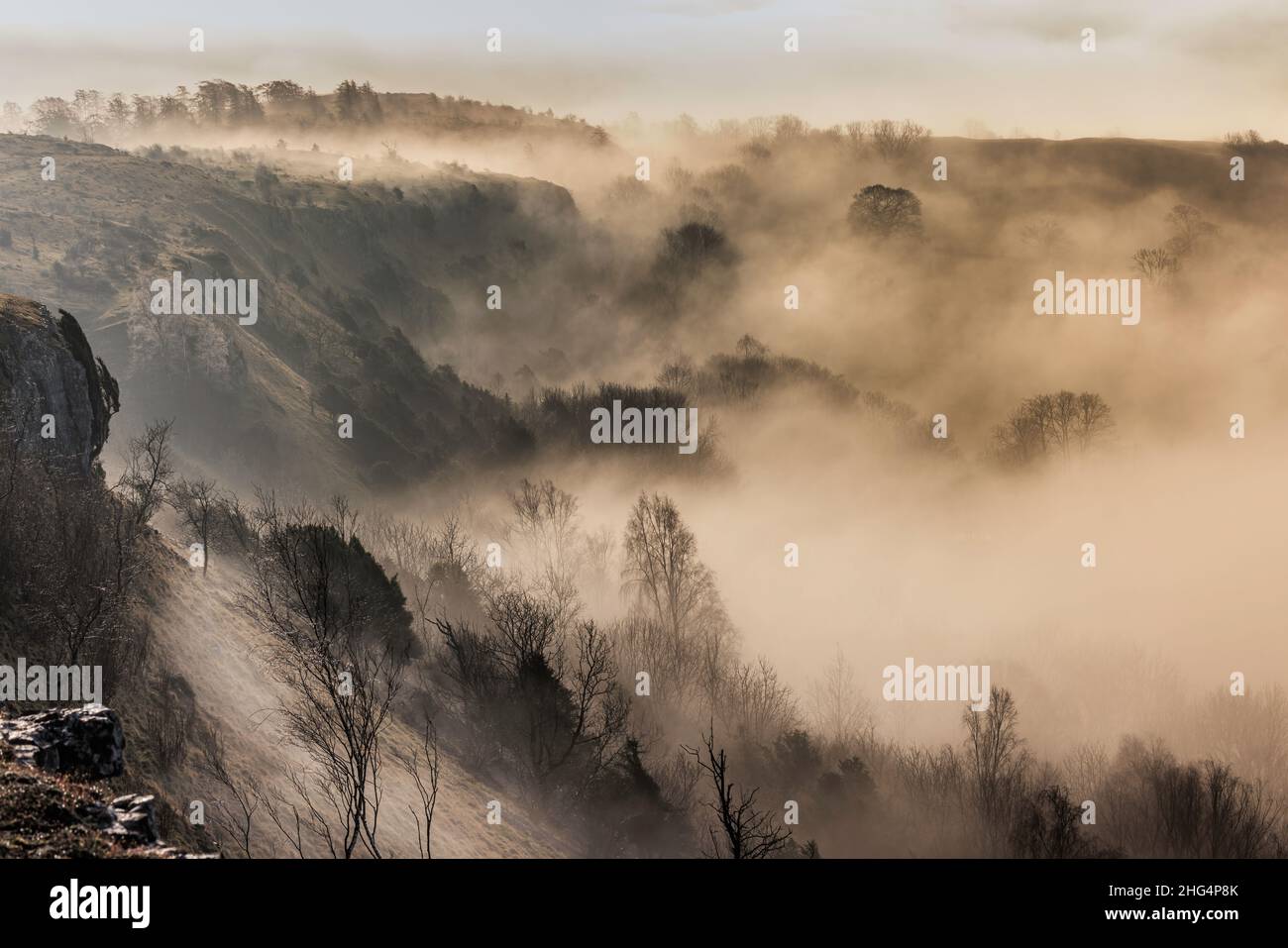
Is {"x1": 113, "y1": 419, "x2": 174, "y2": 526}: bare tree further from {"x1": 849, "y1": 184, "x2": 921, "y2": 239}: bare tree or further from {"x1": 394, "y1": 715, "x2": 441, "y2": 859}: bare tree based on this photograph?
{"x1": 849, "y1": 184, "x2": 921, "y2": 239}: bare tree

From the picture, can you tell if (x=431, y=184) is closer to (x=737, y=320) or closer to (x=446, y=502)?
(x=737, y=320)

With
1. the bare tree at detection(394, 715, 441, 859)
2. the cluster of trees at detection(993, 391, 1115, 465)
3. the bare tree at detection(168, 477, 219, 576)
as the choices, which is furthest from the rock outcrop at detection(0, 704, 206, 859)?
the cluster of trees at detection(993, 391, 1115, 465)

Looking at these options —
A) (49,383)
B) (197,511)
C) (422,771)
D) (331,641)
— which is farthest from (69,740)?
(197,511)

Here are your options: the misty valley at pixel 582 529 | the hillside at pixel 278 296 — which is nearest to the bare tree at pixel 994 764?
the misty valley at pixel 582 529

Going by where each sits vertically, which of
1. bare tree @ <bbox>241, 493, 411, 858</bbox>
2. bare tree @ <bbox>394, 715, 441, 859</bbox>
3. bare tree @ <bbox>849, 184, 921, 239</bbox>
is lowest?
bare tree @ <bbox>394, 715, 441, 859</bbox>

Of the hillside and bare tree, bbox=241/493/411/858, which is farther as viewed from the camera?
the hillside

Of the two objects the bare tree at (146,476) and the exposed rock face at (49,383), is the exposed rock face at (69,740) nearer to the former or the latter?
the exposed rock face at (49,383)

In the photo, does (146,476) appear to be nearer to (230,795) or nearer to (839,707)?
(230,795)
